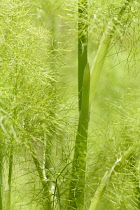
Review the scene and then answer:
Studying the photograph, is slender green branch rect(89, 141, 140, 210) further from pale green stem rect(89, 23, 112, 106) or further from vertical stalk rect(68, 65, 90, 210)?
pale green stem rect(89, 23, 112, 106)

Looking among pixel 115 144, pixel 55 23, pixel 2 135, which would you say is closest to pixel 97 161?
pixel 115 144

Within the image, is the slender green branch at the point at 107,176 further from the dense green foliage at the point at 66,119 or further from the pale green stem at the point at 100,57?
the pale green stem at the point at 100,57

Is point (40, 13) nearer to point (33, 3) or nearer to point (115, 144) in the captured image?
point (33, 3)

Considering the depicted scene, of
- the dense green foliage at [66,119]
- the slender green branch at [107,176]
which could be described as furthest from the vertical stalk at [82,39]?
the slender green branch at [107,176]

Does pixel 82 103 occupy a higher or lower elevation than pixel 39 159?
higher

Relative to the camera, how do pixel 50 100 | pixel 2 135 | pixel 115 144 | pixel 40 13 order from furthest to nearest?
1. pixel 40 13
2. pixel 115 144
3. pixel 50 100
4. pixel 2 135

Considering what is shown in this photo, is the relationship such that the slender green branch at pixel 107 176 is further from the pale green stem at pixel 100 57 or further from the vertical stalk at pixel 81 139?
the pale green stem at pixel 100 57

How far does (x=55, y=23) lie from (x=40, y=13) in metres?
0.06

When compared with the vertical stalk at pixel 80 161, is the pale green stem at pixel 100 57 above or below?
above

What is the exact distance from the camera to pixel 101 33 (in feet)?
4.02

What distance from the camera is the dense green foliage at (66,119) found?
3.72 feet

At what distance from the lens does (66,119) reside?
1.22 meters

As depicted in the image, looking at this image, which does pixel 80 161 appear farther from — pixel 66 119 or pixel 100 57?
pixel 100 57

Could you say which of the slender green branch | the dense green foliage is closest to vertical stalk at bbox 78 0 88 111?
the dense green foliage
